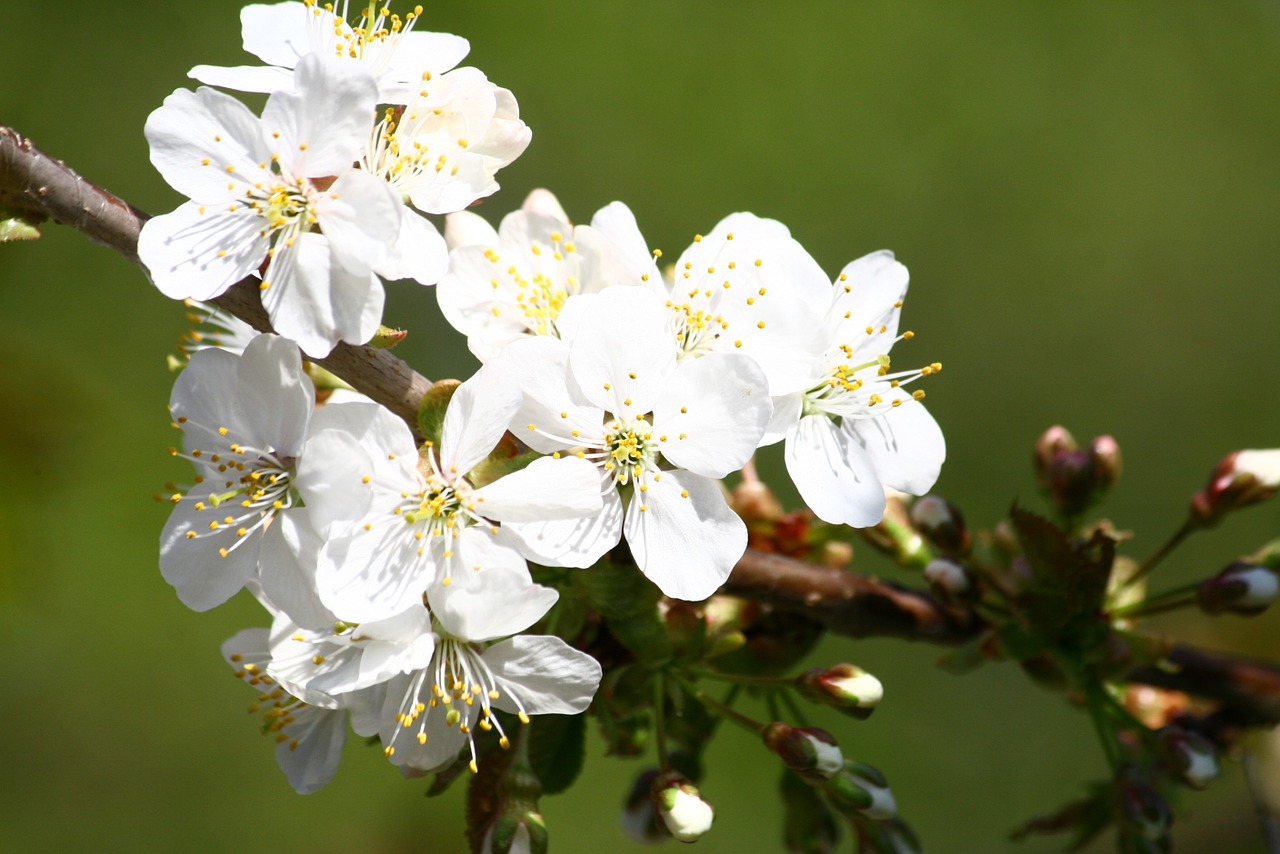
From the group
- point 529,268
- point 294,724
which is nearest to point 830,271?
point 529,268

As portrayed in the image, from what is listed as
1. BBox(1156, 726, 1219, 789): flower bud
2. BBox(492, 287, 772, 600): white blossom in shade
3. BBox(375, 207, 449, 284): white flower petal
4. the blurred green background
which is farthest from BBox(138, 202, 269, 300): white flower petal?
the blurred green background

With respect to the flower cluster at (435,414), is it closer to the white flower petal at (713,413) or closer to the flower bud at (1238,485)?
the white flower petal at (713,413)

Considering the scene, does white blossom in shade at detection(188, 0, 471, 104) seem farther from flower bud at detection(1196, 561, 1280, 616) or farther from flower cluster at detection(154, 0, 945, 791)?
flower bud at detection(1196, 561, 1280, 616)

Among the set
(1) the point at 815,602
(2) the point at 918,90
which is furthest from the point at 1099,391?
(1) the point at 815,602

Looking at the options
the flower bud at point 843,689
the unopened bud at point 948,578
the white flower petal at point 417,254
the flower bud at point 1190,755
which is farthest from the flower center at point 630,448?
the flower bud at point 1190,755

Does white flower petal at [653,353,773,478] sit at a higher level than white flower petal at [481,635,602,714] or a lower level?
higher

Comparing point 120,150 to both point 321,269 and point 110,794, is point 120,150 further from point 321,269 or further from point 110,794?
point 321,269

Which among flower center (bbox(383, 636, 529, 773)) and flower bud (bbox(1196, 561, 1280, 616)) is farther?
flower bud (bbox(1196, 561, 1280, 616))
